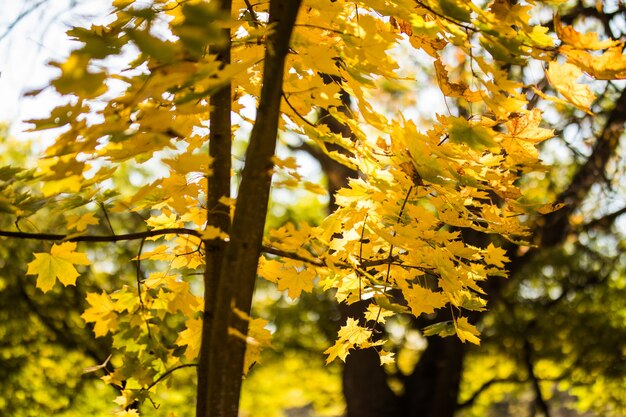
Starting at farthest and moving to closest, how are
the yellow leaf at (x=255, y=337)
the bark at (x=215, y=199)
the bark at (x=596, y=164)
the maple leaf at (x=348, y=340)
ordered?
the bark at (x=596, y=164), the maple leaf at (x=348, y=340), the yellow leaf at (x=255, y=337), the bark at (x=215, y=199)

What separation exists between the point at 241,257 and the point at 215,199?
326 millimetres

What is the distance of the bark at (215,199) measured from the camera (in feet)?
5.61

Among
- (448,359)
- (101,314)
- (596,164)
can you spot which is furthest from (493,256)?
(448,359)

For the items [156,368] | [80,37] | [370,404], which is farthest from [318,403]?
[80,37]

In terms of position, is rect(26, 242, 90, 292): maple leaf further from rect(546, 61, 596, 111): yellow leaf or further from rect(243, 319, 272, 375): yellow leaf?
rect(546, 61, 596, 111): yellow leaf

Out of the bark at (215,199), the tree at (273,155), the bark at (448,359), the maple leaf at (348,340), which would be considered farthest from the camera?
the bark at (448,359)

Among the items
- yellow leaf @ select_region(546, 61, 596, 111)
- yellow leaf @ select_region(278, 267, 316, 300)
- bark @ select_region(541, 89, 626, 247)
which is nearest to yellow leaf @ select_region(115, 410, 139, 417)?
yellow leaf @ select_region(278, 267, 316, 300)

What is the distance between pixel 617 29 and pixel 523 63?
4.79 meters

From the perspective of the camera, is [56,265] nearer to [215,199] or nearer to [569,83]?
[215,199]

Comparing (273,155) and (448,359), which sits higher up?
(448,359)

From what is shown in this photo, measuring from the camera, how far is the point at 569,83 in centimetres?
147

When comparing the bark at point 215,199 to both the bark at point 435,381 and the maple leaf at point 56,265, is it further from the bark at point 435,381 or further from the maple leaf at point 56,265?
the bark at point 435,381

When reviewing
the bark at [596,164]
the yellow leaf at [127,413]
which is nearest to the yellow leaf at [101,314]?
the yellow leaf at [127,413]

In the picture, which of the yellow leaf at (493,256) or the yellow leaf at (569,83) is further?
the yellow leaf at (493,256)
